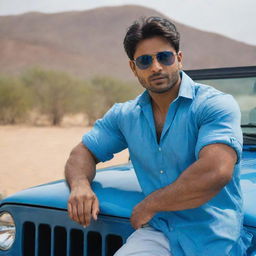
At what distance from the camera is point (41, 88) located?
82.6 feet

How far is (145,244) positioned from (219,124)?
22.0 inches

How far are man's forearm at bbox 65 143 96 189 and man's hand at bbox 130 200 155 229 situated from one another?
1.33ft

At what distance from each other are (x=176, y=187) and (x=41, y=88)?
78.4 feet

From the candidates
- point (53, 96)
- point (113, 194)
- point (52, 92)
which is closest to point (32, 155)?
point (113, 194)

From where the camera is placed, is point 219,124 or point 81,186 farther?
point 81,186

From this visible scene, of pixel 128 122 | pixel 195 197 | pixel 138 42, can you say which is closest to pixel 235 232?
pixel 195 197

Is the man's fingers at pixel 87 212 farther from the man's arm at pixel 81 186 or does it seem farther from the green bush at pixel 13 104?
the green bush at pixel 13 104

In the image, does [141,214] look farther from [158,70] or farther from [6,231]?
[6,231]

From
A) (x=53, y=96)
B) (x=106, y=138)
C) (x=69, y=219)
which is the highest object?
(x=106, y=138)

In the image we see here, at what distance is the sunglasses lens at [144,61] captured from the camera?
7.04ft

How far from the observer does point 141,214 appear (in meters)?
1.93

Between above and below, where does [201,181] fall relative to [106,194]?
above

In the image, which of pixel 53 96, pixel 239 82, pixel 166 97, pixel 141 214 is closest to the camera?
pixel 141 214

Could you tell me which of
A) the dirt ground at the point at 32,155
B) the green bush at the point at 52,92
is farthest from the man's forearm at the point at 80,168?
the green bush at the point at 52,92
